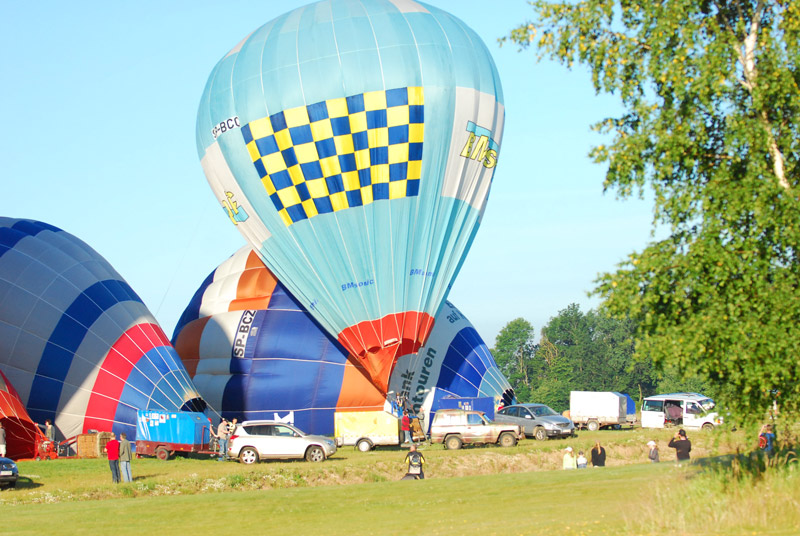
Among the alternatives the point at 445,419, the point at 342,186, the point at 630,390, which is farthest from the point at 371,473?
the point at 630,390

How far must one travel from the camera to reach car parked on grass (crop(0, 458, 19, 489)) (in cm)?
2156

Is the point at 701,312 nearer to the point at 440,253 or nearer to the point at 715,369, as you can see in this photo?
the point at 715,369

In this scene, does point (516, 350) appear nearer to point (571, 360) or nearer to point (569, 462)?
point (571, 360)

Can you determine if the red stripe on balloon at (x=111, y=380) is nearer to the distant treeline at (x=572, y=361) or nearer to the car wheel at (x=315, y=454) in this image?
the car wheel at (x=315, y=454)

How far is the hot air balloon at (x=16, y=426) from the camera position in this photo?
2634cm

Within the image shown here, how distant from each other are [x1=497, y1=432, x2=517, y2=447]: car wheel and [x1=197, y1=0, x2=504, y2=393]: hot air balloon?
3960 mm

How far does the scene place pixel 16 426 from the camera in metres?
26.6

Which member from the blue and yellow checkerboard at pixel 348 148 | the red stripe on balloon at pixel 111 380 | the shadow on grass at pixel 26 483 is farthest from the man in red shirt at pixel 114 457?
the blue and yellow checkerboard at pixel 348 148

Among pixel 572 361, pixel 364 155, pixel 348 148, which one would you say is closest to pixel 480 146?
pixel 364 155

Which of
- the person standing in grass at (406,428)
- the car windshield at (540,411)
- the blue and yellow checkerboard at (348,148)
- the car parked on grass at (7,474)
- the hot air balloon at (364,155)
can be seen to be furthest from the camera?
the car windshield at (540,411)

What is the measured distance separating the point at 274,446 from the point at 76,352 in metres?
7.05

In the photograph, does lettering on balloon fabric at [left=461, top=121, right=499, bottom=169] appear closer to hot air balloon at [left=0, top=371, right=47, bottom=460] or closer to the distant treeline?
hot air balloon at [left=0, top=371, right=47, bottom=460]

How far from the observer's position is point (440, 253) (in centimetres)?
3070

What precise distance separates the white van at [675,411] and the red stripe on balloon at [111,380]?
2230cm
